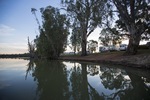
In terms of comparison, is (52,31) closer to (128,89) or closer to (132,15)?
(132,15)

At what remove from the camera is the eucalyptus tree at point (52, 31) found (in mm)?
41281

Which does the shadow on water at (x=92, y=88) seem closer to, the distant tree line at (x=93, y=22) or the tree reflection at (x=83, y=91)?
the tree reflection at (x=83, y=91)

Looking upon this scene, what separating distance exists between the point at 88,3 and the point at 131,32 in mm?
14207

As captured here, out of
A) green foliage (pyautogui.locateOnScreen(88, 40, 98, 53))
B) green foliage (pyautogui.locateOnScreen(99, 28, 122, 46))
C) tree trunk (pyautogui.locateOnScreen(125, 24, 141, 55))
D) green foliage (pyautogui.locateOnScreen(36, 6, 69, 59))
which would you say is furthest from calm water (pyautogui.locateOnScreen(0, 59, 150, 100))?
green foliage (pyautogui.locateOnScreen(88, 40, 98, 53))

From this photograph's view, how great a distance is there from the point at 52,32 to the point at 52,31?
0.26 metres

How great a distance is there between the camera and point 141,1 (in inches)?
850

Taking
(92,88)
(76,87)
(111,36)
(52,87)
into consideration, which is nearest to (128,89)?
(92,88)

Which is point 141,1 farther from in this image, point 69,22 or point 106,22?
point 69,22

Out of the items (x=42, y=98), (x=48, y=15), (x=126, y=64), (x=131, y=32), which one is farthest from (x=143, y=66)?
(x=48, y=15)

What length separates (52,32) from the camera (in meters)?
42.1

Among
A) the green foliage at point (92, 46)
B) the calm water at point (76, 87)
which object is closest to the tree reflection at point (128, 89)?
the calm water at point (76, 87)

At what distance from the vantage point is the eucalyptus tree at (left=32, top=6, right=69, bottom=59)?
41.3 m

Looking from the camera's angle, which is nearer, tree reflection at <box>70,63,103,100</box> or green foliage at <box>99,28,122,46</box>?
tree reflection at <box>70,63,103,100</box>

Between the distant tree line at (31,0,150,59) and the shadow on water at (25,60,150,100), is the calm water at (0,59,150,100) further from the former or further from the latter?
the distant tree line at (31,0,150,59)
